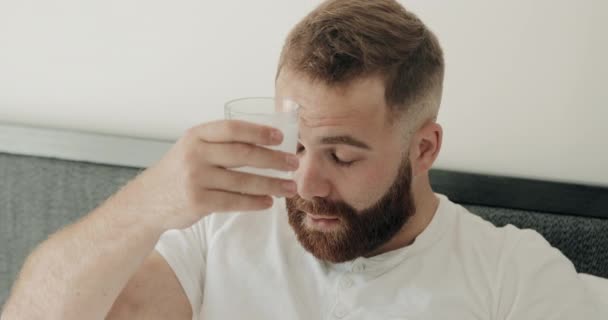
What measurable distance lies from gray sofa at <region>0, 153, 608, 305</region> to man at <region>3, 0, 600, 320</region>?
18 centimetres

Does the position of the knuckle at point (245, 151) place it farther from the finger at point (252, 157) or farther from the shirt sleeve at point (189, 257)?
the shirt sleeve at point (189, 257)

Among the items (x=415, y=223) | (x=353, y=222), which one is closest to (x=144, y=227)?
(x=353, y=222)

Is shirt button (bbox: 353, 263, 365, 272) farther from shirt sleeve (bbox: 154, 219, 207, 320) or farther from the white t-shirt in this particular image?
shirt sleeve (bbox: 154, 219, 207, 320)

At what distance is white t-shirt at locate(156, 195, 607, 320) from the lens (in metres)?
1.37

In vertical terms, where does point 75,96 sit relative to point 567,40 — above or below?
above

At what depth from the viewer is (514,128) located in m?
1.68

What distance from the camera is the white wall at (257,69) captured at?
1.62 meters

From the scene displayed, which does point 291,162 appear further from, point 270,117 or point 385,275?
point 385,275

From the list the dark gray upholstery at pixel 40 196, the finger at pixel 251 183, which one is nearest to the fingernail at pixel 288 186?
the finger at pixel 251 183

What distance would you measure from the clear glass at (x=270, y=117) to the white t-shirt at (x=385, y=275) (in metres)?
0.42

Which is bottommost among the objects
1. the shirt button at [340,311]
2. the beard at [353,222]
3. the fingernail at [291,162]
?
the shirt button at [340,311]

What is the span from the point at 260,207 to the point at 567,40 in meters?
0.88

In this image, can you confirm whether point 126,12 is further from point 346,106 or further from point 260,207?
point 260,207

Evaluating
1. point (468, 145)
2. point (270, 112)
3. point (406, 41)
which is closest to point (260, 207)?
point (270, 112)
